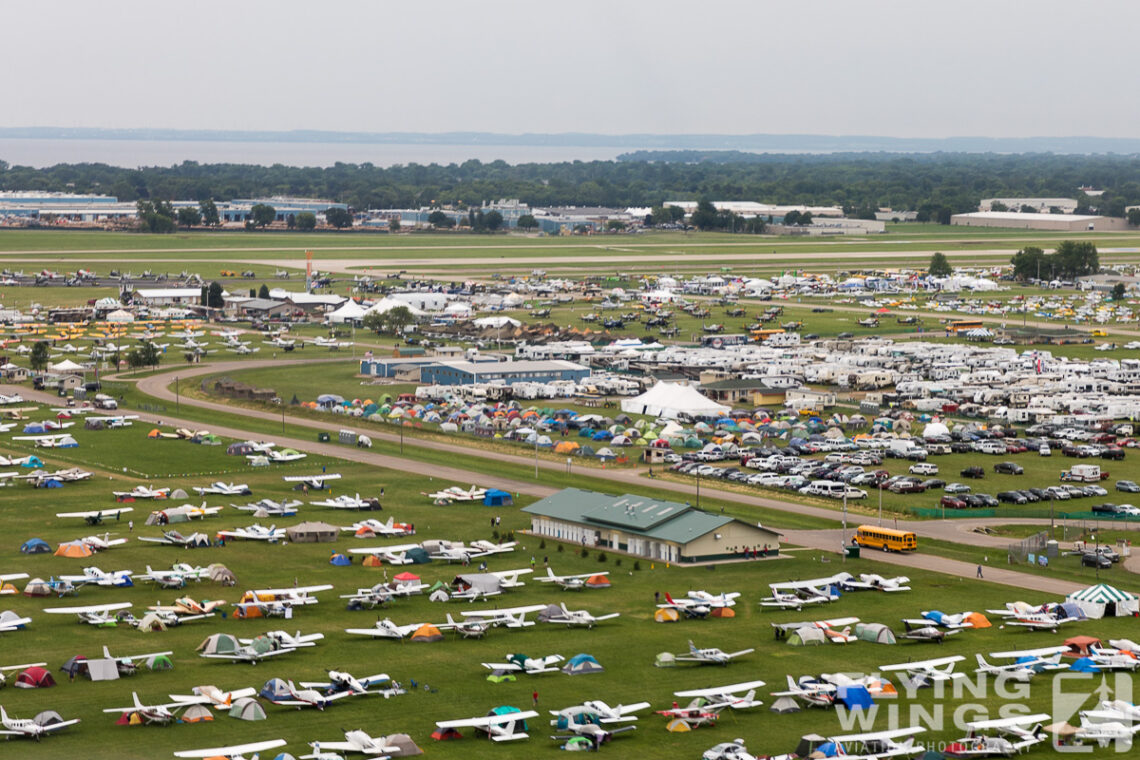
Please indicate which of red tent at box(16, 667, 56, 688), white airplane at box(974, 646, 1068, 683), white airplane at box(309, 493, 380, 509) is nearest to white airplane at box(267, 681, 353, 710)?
red tent at box(16, 667, 56, 688)

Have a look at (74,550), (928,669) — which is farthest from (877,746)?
(74,550)

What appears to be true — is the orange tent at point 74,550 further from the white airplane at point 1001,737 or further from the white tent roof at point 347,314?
the white tent roof at point 347,314

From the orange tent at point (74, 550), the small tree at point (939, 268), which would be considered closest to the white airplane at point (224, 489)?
the orange tent at point (74, 550)

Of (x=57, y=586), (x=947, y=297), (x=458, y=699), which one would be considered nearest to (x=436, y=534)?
(x=57, y=586)

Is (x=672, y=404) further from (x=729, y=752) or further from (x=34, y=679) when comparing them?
(x=729, y=752)

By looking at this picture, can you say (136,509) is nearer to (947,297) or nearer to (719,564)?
(719,564)

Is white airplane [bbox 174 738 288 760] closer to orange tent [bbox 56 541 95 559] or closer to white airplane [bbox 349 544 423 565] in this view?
white airplane [bbox 349 544 423 565]
